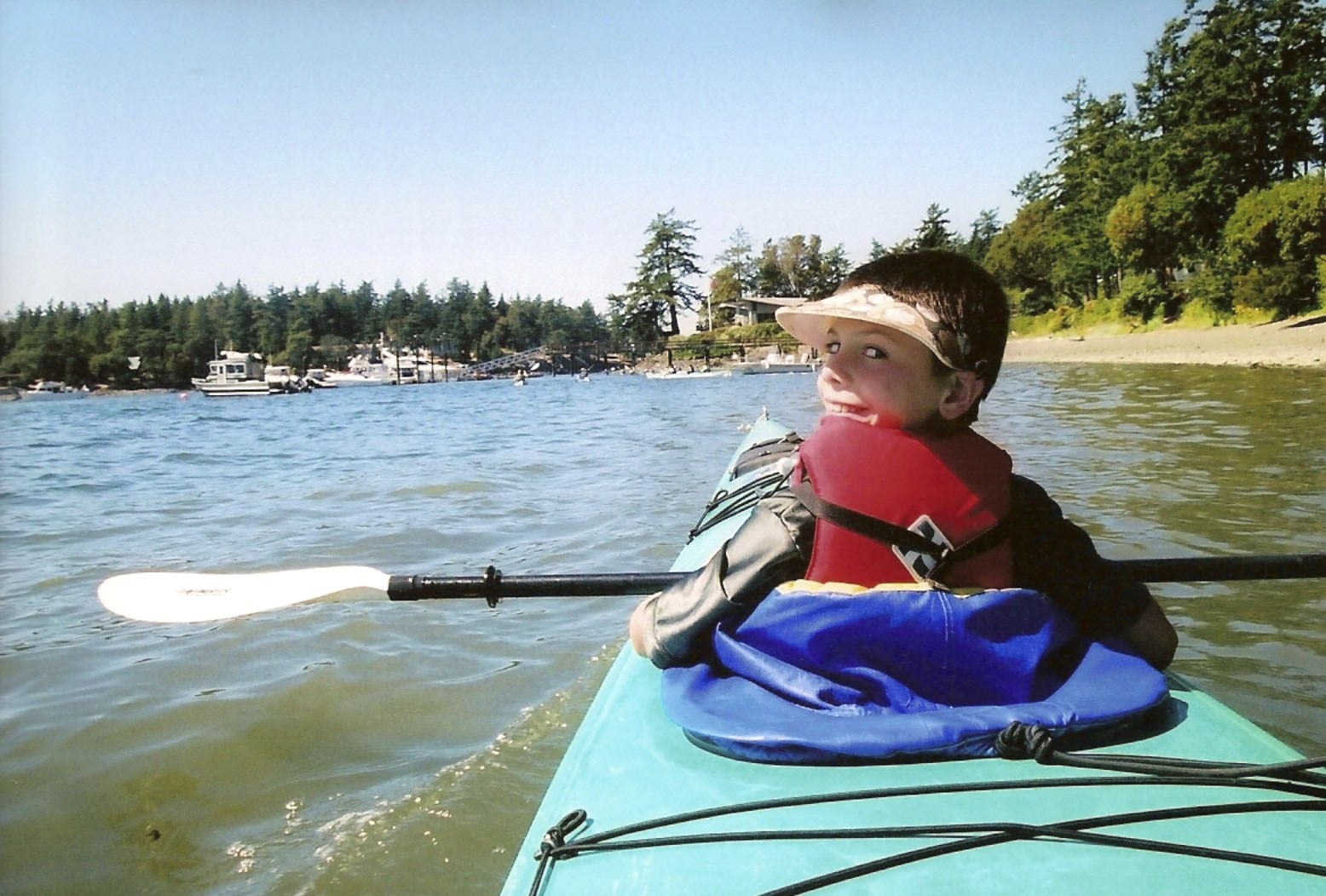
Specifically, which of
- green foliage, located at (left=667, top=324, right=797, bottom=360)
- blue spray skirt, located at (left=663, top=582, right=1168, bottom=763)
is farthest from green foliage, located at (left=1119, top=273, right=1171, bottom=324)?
blue spray skirt, located at (left=663, top=582, right=1168, bottom=763)

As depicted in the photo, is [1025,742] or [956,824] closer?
[956,824]

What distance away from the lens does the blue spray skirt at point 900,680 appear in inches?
59.0

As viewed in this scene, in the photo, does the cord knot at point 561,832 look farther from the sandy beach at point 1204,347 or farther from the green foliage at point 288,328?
the green foliage at point 288,328

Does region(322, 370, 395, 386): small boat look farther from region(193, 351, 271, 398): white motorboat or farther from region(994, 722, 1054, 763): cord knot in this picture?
region(994, 722, 1054, 763): cord knot

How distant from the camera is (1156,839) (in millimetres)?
1296

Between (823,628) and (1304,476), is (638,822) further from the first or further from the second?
(1304,476)

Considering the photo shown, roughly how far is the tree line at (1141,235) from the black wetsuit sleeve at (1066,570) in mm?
23772

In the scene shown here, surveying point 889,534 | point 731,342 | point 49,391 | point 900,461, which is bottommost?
point 49,391

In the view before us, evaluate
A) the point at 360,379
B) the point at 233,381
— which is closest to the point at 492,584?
the point at 233,381

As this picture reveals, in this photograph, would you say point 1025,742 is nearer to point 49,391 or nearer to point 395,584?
point 395,584

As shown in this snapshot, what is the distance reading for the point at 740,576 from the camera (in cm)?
161

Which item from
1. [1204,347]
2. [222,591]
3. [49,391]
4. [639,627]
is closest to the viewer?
[639,627]

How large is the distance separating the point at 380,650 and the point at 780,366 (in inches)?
1719

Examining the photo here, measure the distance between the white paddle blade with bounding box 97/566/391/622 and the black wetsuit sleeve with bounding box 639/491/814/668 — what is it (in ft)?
4.04
